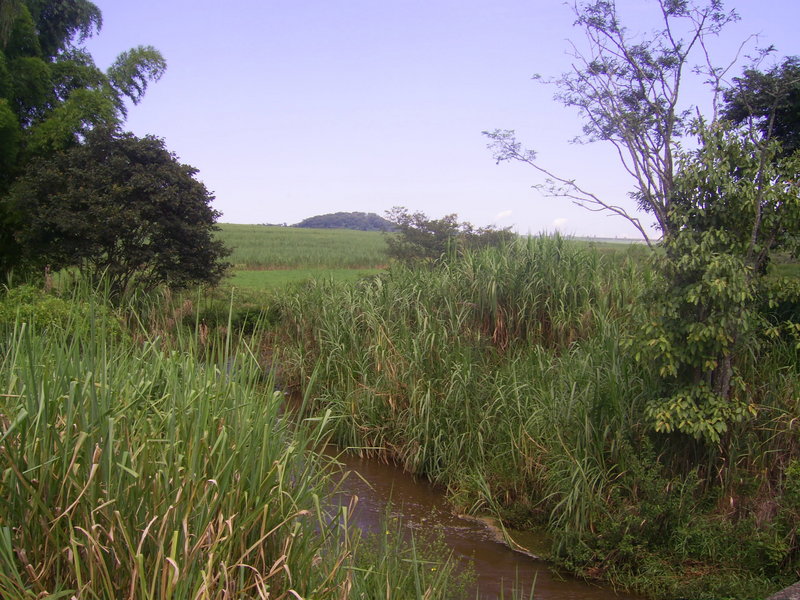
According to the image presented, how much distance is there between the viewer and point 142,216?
41.9 ft

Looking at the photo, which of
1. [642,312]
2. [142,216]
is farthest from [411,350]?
[142,216]

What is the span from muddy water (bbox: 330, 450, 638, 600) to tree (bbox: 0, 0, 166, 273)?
31.7 feet

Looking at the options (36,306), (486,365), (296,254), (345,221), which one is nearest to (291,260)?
(296,254)

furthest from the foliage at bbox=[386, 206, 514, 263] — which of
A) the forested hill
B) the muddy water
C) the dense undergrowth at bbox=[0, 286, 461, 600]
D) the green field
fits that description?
the forested hill

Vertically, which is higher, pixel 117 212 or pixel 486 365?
pixel 117 212

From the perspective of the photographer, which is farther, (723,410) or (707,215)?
(707,215)

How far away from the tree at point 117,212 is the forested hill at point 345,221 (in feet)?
223

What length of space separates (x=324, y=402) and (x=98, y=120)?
884cm

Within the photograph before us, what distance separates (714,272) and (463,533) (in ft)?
10.6

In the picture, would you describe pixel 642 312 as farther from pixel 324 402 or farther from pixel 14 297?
pixel 14 297

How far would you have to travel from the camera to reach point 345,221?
87875 mm

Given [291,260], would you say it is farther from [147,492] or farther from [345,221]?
[345,221]

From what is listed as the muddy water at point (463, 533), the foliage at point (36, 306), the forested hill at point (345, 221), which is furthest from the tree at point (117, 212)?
the forested hill at point (345, 221)

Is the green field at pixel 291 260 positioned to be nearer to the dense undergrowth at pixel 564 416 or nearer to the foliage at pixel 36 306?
the dense undergrowth at pixel 564 416
